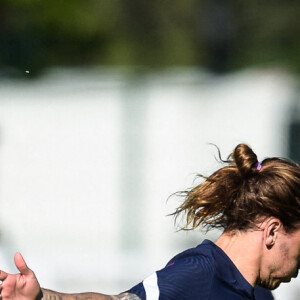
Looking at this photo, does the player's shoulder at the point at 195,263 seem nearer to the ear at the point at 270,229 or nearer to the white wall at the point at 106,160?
A: the ear at the point at 270,229

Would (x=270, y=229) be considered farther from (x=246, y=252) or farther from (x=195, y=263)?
(x=195, y=263)

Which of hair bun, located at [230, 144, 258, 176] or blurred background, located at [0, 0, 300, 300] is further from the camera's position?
blurred background, located at [0, 0, 300, 300]

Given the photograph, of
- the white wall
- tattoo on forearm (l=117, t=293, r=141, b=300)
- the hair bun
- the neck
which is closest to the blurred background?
the white wall

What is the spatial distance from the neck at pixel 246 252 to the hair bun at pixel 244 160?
0.21 meters

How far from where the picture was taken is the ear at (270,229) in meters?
2.79

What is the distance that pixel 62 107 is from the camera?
6.46 metres

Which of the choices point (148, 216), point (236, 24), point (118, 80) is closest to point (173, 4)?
point (236, 24)

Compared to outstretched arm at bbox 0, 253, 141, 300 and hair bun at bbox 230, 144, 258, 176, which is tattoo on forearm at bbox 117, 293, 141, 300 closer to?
outstretched arm at bbox 0, 253, 141, 300

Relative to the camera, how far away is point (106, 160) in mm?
6457

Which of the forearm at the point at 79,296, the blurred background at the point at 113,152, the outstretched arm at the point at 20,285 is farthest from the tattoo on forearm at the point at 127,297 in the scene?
the blurred background at the point at 113,152

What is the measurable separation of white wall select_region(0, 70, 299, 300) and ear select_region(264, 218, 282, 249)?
349 centimetres

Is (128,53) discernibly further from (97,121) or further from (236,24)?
(97,121)

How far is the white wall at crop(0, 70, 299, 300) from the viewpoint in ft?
20.8

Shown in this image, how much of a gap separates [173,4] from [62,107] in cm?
340
